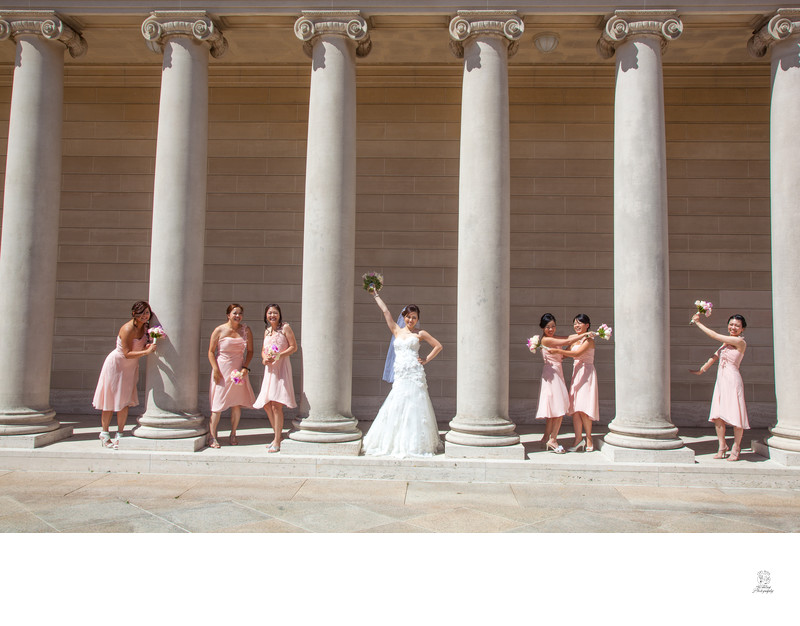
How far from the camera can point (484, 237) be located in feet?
44.8

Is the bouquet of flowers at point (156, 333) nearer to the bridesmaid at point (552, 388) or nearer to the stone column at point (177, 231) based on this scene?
the stone column at point (177, 231)

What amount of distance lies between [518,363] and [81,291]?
14077mm

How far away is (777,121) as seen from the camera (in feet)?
45.0

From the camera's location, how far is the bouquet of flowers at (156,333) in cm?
1353

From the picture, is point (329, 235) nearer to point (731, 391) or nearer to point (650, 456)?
point (650, 456)

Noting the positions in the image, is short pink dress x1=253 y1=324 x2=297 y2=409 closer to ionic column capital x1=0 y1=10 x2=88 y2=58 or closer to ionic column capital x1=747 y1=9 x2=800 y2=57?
ionic column capital x1=0 y1=10 x2=88 y2=58

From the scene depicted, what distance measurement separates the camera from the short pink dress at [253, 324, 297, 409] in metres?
13.8

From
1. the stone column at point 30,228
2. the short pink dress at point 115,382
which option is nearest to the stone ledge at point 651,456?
the short pink dress at point 115,382

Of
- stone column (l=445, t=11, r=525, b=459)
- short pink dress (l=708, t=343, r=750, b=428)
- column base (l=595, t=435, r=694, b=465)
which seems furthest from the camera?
stone column (l=445, t=11, r=525, b=459)

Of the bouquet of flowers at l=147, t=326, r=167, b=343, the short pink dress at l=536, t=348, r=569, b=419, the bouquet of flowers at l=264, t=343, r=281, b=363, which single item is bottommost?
the short pink dress at l=536, t=348, r=569, b=419

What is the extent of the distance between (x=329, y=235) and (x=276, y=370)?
3.32m

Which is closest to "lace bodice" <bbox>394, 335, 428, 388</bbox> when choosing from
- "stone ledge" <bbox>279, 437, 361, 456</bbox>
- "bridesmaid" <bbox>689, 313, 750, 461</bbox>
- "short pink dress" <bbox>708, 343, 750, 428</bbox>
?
"stone ledge" <bbox>279, 437, 361, 456</bbox>

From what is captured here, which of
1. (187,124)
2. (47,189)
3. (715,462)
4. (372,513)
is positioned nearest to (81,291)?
(47,189)

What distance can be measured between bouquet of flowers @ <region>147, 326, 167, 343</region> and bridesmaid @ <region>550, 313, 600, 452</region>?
355 inches
